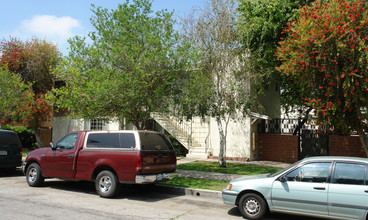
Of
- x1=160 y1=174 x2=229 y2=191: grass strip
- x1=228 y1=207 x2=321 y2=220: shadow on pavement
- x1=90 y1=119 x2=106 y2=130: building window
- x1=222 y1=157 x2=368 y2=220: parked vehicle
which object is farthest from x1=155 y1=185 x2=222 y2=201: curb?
x1=90 y1=119 x2=106 y2=130: building window

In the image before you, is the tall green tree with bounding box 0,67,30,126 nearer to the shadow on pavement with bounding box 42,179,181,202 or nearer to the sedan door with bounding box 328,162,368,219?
the shadow on pavement with bounding box 42,179,181,202

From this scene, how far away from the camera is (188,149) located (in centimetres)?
1759

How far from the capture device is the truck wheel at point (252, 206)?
6.45 m

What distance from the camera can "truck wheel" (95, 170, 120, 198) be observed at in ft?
26.8

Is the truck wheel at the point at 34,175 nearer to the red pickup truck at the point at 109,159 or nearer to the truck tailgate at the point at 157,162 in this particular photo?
the red pickup truck at the point at 109,159

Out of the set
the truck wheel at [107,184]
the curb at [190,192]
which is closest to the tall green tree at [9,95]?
the truck wheel at [107,184]

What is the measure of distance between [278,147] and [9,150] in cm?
1270

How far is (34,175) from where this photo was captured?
9797mm

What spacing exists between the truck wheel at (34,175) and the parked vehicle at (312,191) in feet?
20.5

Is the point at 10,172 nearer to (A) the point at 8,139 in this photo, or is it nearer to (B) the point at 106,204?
(A) the point at 8,139

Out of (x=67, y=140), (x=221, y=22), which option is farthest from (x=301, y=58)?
(x=67, y=140)

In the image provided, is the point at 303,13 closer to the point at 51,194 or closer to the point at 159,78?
the point at 159,78

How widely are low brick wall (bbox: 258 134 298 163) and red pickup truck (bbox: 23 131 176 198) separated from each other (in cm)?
878

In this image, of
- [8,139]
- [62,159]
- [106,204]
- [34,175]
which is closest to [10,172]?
[8,139]
